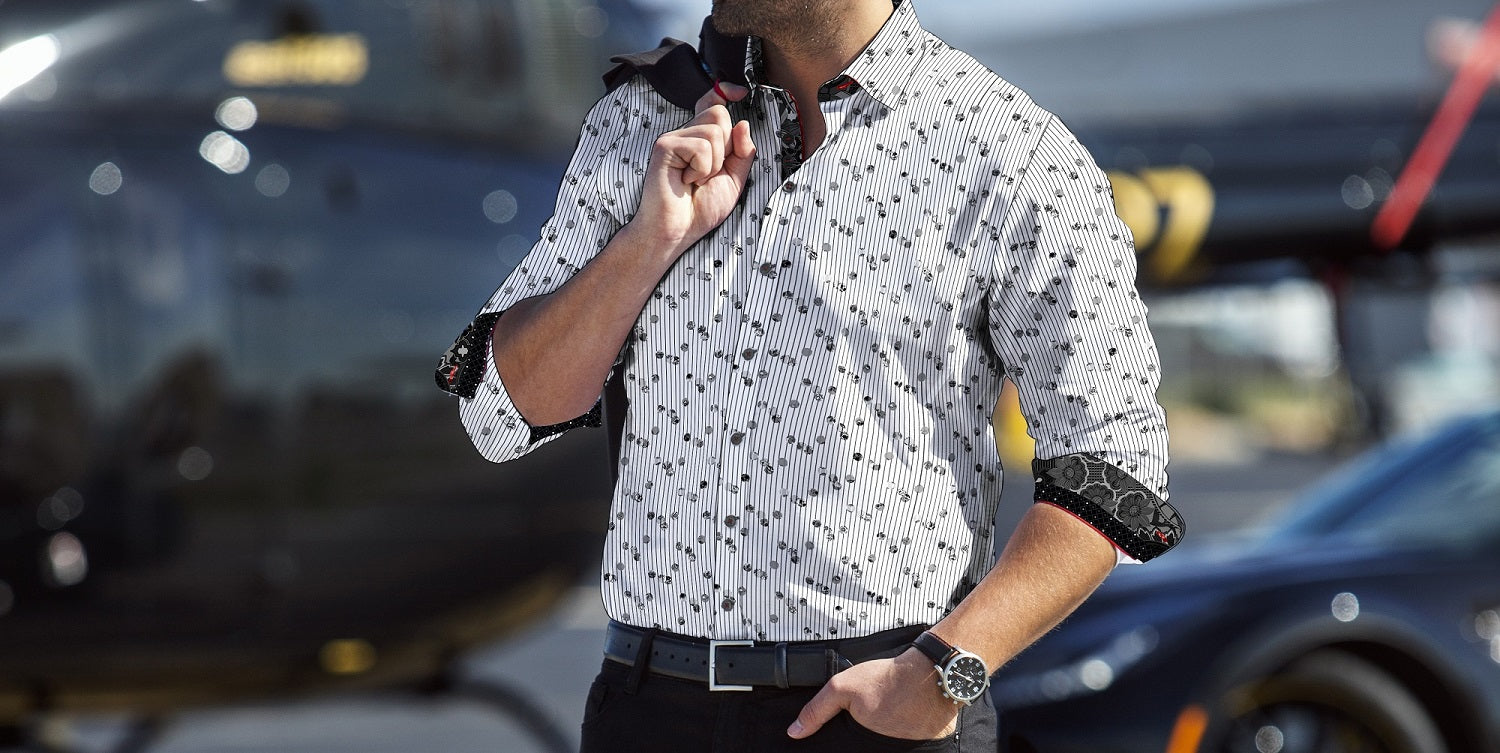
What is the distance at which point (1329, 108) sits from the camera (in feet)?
Result: 20.4

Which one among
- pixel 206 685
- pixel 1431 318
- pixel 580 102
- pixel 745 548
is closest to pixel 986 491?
pixel 745 548

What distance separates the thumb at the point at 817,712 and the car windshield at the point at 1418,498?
122 inches

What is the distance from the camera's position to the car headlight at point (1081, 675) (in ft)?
11.4

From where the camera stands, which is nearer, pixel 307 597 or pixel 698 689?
pixel 698 689

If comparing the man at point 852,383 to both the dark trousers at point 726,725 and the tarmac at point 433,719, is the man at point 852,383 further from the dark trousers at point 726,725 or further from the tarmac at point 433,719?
the tarmac at point 433,719

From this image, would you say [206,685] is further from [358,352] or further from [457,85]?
[457,85]

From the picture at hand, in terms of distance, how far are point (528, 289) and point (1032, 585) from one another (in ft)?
1.88

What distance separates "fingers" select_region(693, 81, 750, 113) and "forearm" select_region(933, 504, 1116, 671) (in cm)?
49

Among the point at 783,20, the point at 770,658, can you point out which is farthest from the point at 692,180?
the point at 770,658

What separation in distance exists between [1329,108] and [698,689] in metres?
5.66

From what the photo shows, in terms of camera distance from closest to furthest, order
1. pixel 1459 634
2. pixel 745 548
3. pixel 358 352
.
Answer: pixel 745 548 < pixel 1459 634 < pixel 358 352

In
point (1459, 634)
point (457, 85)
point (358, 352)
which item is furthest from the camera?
point (457, 85)

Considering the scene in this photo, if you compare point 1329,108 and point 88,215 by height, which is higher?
point 88,215

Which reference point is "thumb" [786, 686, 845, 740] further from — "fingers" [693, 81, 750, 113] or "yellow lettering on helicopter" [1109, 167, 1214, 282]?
"yellow lettering on helicopter" [1109, 167, 1214, 282]
